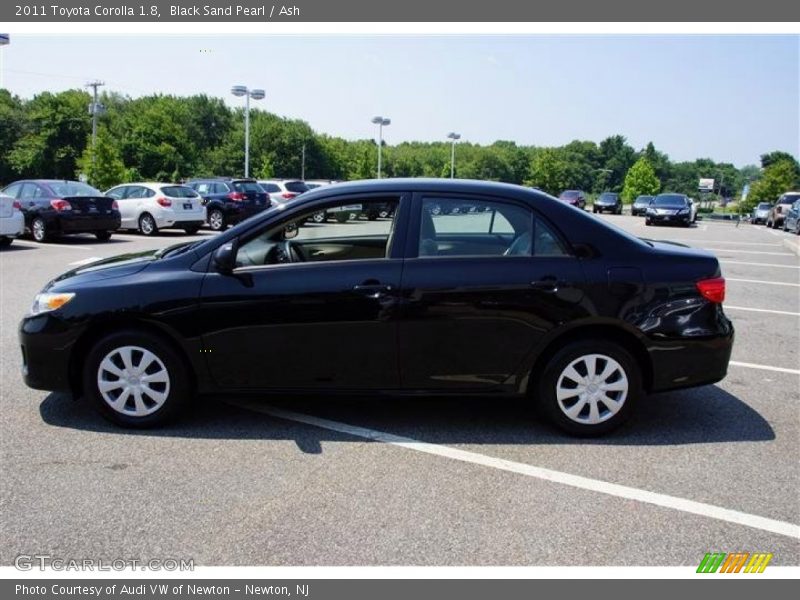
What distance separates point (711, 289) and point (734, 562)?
6.26ft

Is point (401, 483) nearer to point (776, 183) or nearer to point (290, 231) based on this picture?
point (290, 231)

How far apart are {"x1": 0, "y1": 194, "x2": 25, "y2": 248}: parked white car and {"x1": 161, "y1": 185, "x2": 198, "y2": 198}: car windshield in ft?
16.5

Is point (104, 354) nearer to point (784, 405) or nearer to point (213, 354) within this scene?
point (213, 354)

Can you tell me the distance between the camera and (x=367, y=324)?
13.9ft

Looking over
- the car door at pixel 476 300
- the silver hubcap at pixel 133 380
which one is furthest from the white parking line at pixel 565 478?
the silver hubcap at pixel 133 380

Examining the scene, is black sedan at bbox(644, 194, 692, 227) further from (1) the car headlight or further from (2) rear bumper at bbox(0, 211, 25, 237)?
(1) the car headlight

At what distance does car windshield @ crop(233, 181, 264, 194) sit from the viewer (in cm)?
2312

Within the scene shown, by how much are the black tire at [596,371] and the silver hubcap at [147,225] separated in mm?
17010

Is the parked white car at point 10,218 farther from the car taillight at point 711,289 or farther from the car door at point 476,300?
the car taillight at point 711,289

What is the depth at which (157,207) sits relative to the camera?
19047 millimetres

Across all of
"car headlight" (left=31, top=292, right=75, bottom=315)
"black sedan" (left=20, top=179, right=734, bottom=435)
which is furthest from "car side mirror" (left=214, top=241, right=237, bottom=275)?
"car headlight" (left=31, top=292, right=75, bottom=315)

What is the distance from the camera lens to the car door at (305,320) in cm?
423

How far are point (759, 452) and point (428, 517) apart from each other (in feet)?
7.52

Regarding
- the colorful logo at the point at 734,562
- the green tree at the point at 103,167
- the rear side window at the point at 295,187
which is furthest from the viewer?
the green tree at the point at 103,167
